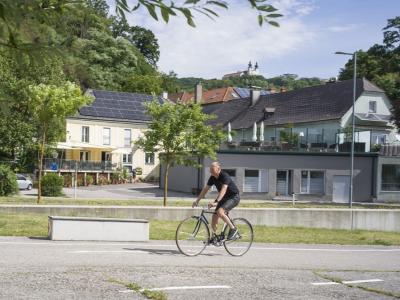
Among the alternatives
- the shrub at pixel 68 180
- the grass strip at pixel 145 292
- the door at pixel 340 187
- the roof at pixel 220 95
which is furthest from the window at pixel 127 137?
the grass strip at pixel 145 292

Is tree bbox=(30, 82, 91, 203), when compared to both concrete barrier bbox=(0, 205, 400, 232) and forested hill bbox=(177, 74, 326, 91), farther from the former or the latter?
forested hill bbox=(177, 74, 326, 91)

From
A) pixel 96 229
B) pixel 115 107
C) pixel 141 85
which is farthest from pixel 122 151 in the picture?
pixel 96 229

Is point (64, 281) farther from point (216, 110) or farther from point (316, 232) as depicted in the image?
point (216, 110)

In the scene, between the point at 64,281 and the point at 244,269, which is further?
the point at 244,269

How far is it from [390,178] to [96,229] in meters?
36.6

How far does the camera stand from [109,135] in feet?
199

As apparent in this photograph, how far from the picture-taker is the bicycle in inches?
453

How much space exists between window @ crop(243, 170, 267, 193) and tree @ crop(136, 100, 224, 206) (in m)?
14.9

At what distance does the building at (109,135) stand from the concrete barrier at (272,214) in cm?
3596

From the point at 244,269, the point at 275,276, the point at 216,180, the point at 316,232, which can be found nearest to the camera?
the point at 275,276

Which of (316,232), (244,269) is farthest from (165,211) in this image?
(244,269)

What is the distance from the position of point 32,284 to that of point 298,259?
574 centimetres

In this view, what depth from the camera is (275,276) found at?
359 inches

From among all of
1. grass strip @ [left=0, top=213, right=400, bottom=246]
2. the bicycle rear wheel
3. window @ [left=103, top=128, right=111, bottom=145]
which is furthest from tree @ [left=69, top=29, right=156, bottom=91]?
the bicycle rear wheel
